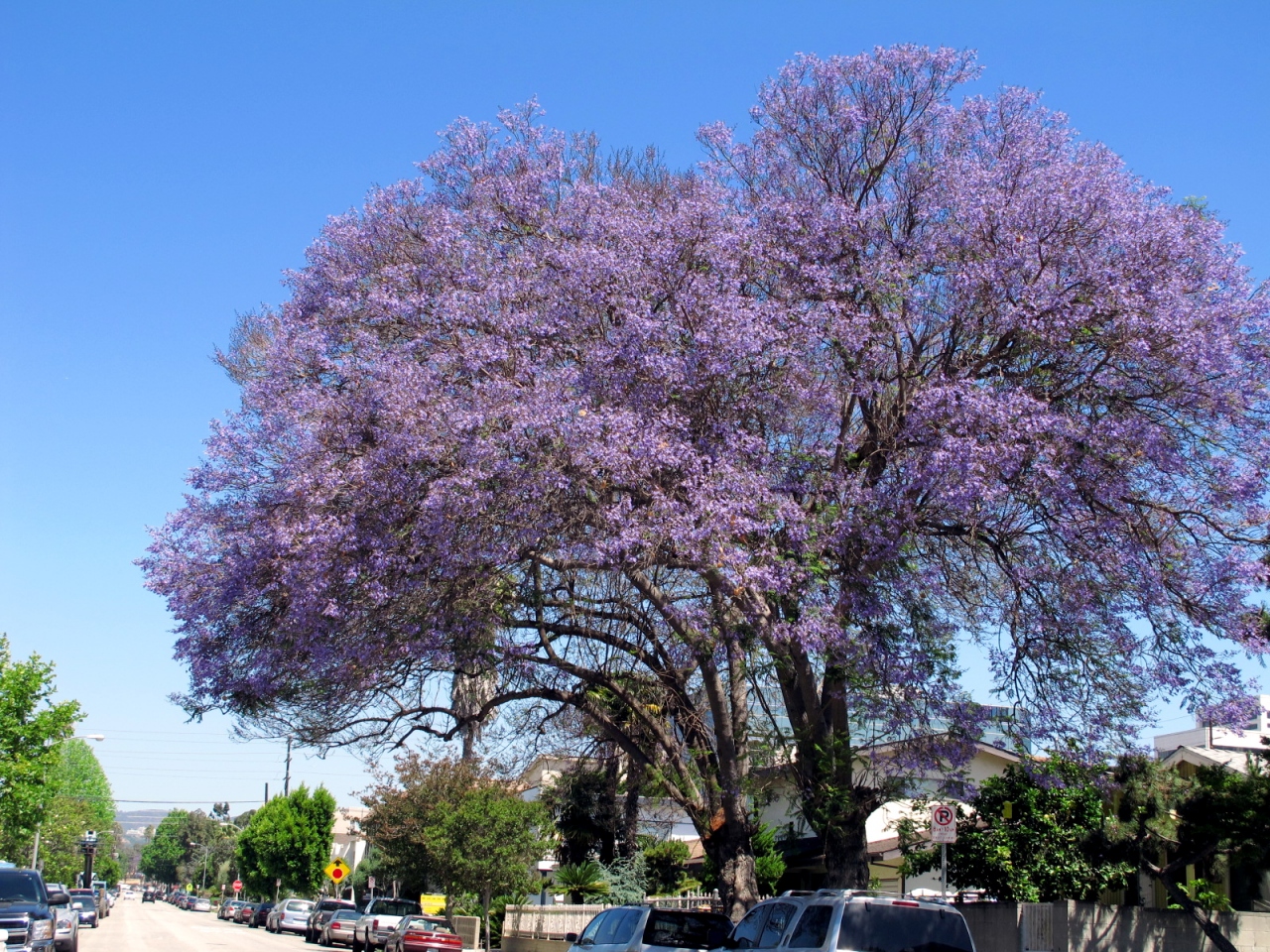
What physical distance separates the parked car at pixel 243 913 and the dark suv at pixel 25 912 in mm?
48880

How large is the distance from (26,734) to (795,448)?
3151cm

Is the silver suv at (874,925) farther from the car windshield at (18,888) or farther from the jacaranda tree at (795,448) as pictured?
the car windshield at (18,888)

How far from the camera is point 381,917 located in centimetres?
3294

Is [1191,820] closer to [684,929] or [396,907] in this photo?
[684,929]

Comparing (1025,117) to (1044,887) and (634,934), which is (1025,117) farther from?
(634,934)

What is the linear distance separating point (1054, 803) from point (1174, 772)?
7.07 ft

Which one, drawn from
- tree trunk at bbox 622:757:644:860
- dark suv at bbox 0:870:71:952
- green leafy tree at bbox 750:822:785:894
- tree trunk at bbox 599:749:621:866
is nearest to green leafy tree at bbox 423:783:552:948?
tree trunk at bbox 599:749:621:866

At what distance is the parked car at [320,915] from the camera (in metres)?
44.1

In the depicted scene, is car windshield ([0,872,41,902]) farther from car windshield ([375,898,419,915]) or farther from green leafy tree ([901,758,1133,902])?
green leafy tree ([901,758,1133,902])

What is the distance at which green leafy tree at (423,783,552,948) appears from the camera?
109ft

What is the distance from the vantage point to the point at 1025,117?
1742 centimetres

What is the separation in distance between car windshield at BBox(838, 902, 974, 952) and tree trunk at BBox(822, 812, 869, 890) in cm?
505

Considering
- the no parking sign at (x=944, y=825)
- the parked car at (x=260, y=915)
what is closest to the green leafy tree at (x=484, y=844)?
the no parking sign at (x=944, y=825)

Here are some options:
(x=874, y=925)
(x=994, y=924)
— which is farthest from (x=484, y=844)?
(x=874, y=925)
